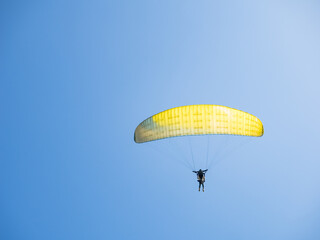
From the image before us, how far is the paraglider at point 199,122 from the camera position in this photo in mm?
21312

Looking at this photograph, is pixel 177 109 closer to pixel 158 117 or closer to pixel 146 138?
pixel 158 117

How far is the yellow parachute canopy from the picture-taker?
21312 mm

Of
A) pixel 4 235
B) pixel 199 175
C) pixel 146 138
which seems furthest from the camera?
pixel 4 235

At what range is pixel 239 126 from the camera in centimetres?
2191

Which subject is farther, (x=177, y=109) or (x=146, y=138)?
(x=146, y=138)

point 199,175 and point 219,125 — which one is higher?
point 219,125

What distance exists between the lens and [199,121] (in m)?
21.4

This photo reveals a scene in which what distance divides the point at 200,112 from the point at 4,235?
497 feet

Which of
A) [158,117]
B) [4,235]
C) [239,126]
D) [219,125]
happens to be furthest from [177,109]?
[4,235]

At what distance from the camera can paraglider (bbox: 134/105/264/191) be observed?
69.9 feet

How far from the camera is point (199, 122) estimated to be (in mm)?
21391

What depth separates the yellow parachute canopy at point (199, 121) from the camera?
21312 millimetres

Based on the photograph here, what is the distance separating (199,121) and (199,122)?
8 centimetres

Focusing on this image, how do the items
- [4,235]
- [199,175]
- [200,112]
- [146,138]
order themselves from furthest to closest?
[4,235] → [199,175] → [146,138] → [200,112]
